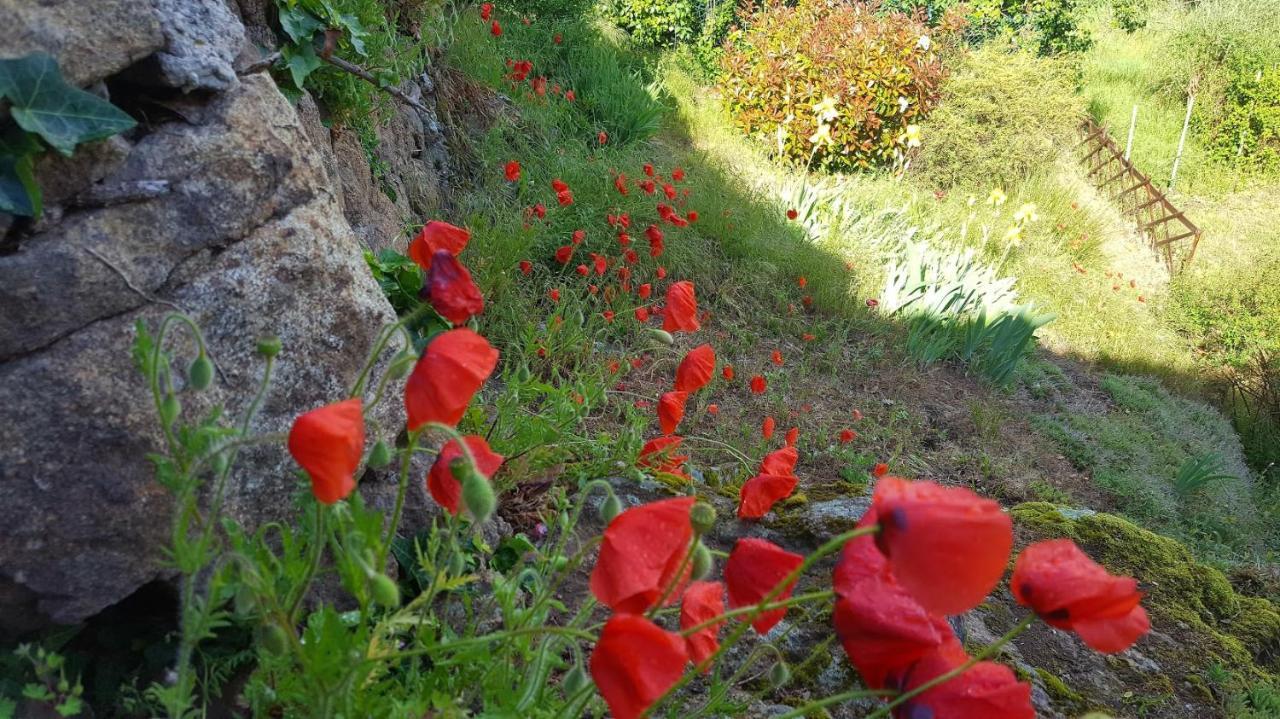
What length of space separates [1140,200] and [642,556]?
12166 mm

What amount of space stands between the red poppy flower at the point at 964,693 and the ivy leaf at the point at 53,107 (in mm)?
1263

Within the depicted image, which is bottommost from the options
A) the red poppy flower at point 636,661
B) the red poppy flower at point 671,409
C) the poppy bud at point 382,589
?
the red poppy flower at point 671,409

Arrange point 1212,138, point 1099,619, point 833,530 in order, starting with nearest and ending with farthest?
1. point 1099,619
2. point 833,530
3. point 1212,138

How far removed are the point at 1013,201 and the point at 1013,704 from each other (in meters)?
9.20

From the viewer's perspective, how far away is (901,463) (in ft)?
12.7

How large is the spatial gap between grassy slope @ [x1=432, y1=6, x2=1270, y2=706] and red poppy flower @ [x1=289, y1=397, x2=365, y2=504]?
1143 millimetres

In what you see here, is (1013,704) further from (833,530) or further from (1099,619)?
(833,530)

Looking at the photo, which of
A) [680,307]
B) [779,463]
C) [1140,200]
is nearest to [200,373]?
[779,463]

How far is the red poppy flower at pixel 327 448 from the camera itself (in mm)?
733

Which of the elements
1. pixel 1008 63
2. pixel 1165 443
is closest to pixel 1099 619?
pixel 1165 443

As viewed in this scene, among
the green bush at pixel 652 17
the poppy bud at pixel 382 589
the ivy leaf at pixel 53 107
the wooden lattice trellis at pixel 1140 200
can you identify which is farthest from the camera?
the green bush at pixel 652 17

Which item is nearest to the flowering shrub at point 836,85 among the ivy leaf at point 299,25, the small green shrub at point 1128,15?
the ivy leaf at point 299,25

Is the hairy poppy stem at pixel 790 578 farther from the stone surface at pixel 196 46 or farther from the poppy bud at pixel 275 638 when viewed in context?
the stone surface at pixel 196 46

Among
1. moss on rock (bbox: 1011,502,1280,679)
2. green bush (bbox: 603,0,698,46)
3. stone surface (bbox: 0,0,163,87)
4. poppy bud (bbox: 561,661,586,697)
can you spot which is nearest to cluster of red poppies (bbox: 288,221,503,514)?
poppy bud (bbox: 561,661,586,697)
